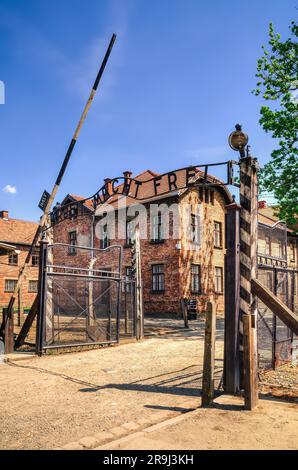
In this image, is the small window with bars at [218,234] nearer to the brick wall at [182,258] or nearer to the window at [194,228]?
the brick wall at [182,258]

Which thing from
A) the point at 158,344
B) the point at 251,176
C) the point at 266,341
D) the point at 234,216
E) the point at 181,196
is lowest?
the point at 158,344

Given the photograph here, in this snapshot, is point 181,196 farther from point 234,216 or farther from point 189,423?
point 189,423

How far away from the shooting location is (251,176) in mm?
6473

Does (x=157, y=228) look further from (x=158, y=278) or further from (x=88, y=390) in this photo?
(x=88, y=390)

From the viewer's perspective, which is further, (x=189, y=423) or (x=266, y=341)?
(x=266, y=341)

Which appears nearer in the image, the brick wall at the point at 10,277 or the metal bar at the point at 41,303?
the metal bar at the point at 41,303

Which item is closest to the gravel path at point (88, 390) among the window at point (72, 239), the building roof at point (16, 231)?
the window at point (72, 239)

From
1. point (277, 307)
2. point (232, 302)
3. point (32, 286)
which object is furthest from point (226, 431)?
point (32, 286)

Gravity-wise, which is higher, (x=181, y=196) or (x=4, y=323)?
(x=181, y=196)

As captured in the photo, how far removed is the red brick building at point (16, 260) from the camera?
33.1 metres

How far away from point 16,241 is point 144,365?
2888 centimetres

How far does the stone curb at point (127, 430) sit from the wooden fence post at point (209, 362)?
255 millimetres

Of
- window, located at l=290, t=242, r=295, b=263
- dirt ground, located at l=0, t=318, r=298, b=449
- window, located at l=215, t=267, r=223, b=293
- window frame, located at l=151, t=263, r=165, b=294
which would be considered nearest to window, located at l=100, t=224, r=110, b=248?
window frame, located at l=151, t=263, r=165, b=294
